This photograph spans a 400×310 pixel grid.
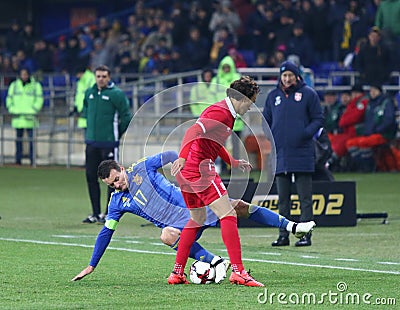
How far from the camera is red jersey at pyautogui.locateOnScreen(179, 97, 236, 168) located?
931 cm

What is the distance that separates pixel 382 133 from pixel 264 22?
21.1 feet

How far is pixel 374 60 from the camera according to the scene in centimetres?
2373

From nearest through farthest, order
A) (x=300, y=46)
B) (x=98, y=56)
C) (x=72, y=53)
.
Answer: (x=300, y=46) → (x=98, y=56) → (x=72, y=53)

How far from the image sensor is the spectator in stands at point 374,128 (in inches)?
883

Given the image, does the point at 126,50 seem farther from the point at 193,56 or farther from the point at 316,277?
the point at 316,277

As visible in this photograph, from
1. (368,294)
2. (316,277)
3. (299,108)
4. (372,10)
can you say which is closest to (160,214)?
(316,277)

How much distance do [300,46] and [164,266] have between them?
15.5m

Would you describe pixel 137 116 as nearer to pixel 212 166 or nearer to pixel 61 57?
pixel 61 57

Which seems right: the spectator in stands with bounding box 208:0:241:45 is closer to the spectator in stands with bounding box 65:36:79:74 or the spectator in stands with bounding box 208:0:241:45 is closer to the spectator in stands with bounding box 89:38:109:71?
the spectator in stands with bounding box 89:38:109:71

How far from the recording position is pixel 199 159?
9445 mm

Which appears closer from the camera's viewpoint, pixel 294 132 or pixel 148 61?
pixel 294 132

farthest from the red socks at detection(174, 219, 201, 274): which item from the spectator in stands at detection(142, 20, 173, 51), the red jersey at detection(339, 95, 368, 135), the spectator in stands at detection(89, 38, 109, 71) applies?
the spectator in stands at detection(89, 38, 109, 71)

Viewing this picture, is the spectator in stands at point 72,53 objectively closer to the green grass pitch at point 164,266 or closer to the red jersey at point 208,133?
the green grass pitch at point 164,266

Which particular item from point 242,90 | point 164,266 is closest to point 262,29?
point 164,266
